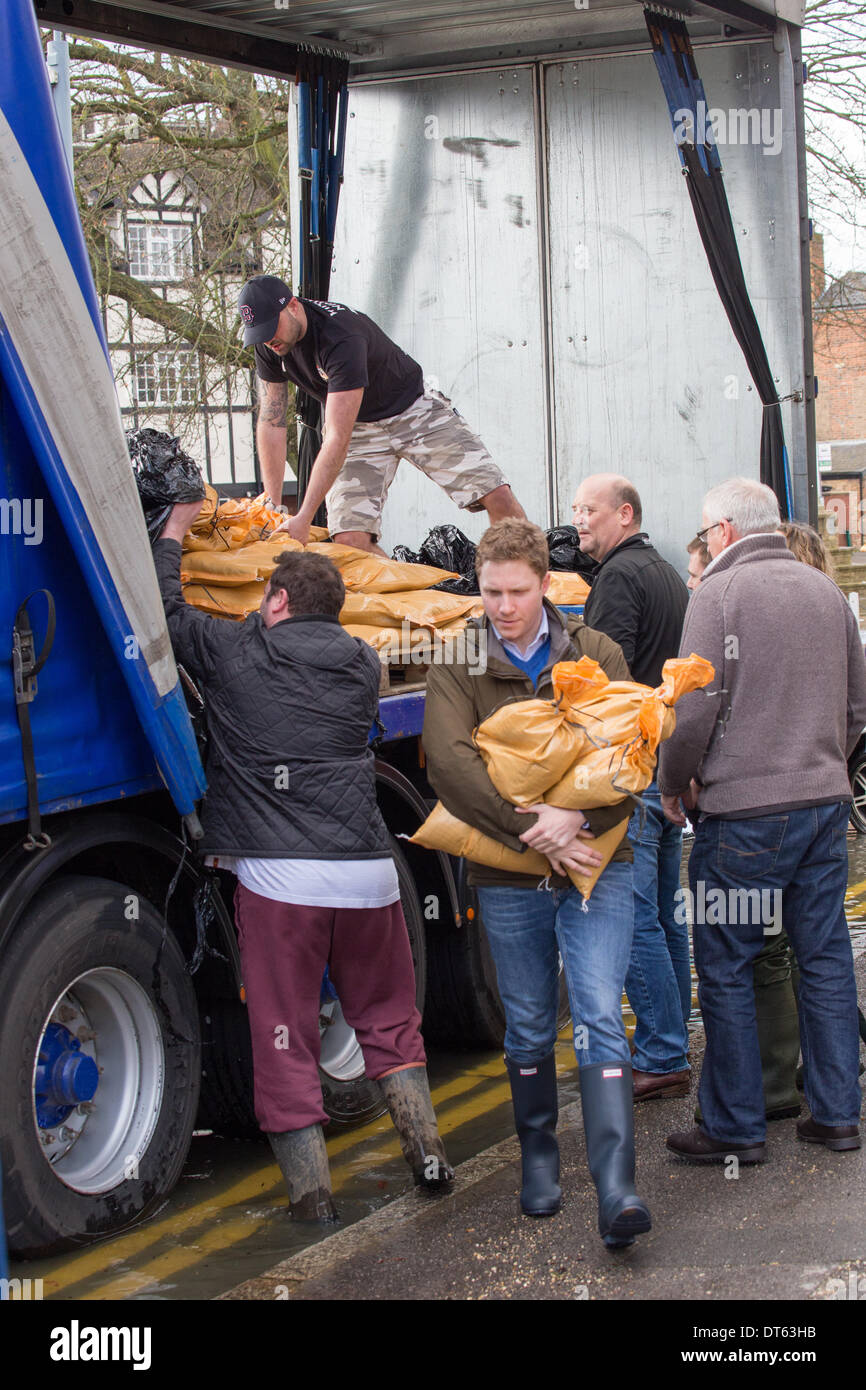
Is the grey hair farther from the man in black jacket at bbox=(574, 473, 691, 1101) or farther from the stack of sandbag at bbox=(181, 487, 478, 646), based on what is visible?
the stack of sandbag at bbox=(181, 487, 478, 646)

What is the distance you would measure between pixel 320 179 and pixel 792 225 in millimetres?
2410

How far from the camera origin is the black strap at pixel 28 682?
3.64 metres

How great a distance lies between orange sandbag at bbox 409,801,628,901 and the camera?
396 centimetres

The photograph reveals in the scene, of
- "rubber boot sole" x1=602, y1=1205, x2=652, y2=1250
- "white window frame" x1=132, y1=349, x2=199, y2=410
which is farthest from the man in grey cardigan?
"white window frame" x1=132, y1=349, x2=199, y2=410

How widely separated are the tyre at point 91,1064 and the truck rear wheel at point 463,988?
5.01ft

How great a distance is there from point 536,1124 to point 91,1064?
119cm

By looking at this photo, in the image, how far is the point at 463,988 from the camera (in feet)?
19.0

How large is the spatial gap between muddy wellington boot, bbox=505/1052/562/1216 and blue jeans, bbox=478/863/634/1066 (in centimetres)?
4

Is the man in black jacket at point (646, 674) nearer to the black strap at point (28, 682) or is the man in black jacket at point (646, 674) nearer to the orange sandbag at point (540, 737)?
the orange sandbag at point (540, 737)

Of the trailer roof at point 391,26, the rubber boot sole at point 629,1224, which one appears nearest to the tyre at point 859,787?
the trailer roof at point 391,26

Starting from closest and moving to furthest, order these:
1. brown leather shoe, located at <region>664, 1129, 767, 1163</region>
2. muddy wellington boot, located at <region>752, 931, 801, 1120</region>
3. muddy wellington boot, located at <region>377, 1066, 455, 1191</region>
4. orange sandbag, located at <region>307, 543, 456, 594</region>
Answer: muddy wellington boot, located at <region>377, 1066, 455, 1191</region>, brown leather shoe, located at <region>664, 1129, 767, 1163</region>, muddy wellington boot, located at <region>752, 931, 801, 1120</region>, orange sandbag, located at <region>307, 543, 456, 594</region>

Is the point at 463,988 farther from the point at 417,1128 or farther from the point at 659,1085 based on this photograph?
the point at 417,1128

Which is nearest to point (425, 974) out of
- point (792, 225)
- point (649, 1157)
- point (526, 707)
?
point (649, 1157)

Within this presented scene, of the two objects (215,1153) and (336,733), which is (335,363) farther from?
(215,1153)
